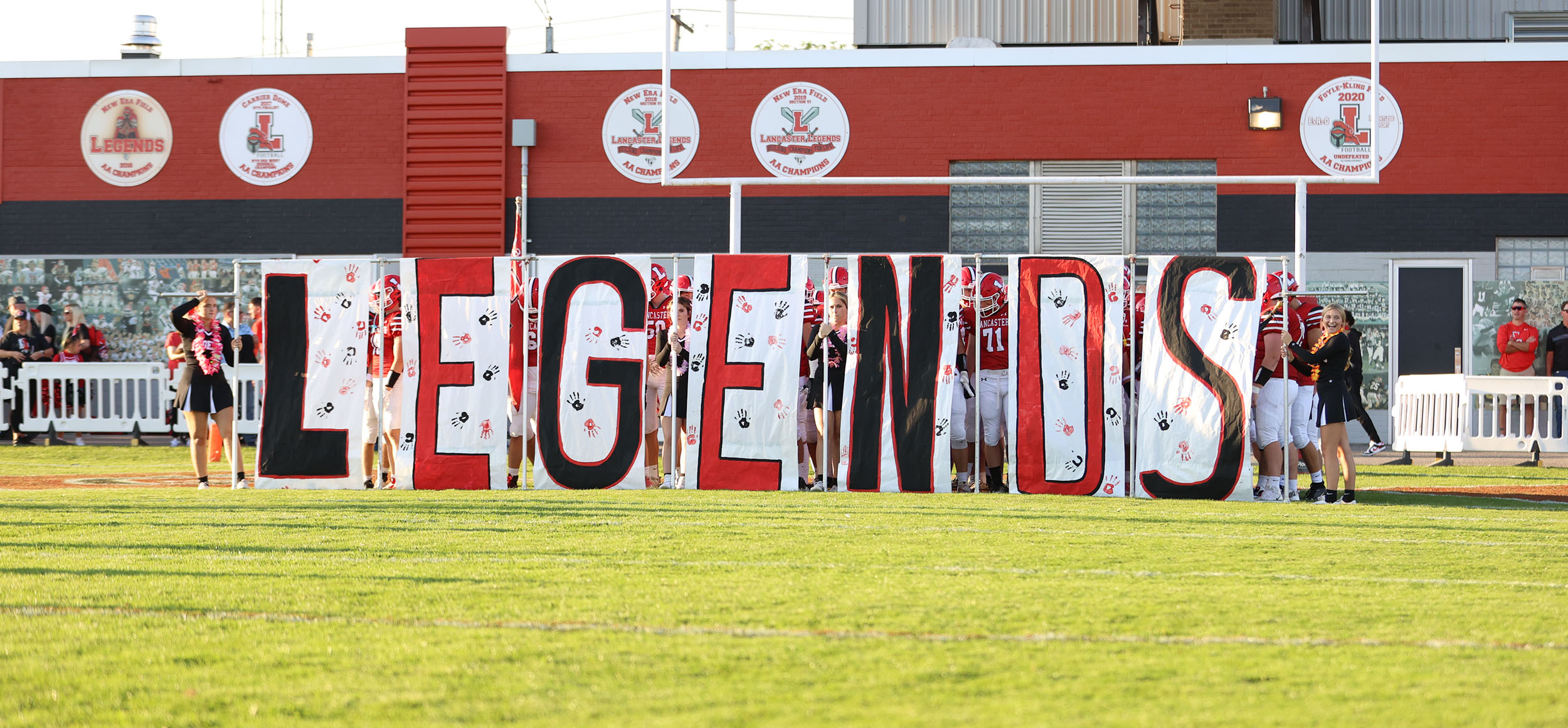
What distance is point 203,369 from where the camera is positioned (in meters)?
11.7

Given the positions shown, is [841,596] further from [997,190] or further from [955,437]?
[997,190]

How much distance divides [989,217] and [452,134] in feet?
25.1

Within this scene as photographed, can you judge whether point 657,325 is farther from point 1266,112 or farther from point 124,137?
point 124,137

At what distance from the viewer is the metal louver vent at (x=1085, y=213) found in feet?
64.8

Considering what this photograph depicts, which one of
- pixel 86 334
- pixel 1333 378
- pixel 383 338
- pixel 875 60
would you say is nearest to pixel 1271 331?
pixel 1333 378

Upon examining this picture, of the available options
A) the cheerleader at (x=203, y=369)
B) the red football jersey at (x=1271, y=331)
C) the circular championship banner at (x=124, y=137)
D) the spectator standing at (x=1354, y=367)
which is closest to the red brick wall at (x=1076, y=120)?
the circular championship banner at (x=124, y=137)

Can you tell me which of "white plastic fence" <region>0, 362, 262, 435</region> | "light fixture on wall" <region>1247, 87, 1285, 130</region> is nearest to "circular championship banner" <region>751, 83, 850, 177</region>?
"light fixture on wall" <region>1247, 87, 1285, 130</region>

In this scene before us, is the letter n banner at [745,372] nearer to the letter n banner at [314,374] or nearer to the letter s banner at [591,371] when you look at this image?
the letter s banner at [591,371]

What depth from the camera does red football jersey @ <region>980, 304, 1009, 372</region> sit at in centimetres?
1206

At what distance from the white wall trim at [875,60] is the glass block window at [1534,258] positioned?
2413 mm

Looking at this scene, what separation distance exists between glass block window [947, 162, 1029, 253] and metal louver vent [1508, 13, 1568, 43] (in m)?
10.1

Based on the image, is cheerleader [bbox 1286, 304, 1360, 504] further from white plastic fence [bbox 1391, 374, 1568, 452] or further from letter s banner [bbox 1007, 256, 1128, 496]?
white plastic fence [bbox 1391, 374, 1568, 452]

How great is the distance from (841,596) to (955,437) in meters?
6.28

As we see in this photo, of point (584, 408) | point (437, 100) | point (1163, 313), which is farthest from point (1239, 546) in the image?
point (437, 100)
